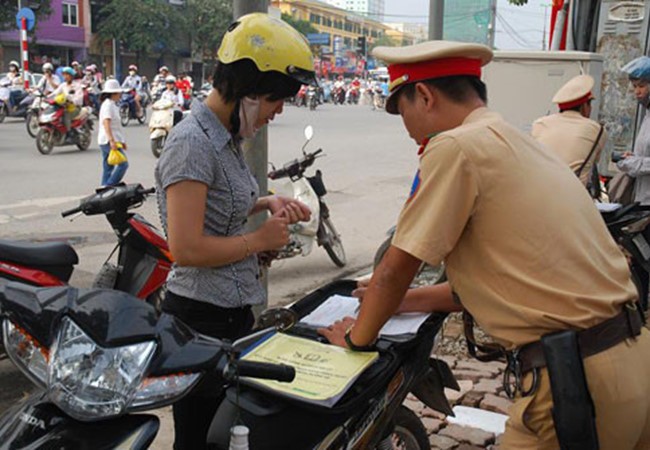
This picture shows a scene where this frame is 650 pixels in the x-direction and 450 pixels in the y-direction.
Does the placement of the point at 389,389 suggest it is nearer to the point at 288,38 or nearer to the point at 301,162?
the point at 288,38

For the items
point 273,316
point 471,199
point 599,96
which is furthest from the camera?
point 599,96

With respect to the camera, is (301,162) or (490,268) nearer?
(490,268)

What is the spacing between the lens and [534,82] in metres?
6.37

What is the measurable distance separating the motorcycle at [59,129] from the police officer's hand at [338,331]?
12.9 m

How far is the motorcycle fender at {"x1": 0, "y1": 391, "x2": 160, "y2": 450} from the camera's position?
1.41 m

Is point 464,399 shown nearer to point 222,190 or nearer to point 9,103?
point 222,190

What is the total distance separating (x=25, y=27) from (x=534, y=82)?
2356 cm

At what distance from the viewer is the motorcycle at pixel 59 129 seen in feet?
45.2

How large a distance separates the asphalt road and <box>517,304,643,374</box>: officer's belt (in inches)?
122

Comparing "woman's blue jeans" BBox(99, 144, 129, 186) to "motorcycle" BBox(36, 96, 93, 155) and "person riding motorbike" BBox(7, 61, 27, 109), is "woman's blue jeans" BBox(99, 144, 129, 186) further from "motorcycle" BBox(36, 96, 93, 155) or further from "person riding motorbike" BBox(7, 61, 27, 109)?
"person riding motorbike" BBox(7, 61, 27, 109)

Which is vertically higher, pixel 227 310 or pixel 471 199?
pixel 471 199

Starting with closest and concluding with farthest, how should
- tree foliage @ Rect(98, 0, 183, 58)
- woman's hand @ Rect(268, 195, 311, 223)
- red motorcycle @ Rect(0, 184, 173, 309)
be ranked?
woman's hand @ Rect(268, 195, 311, 223) → red motorcycle @ Rect(0, 184, 173, 309) → tree foliage @ Rect(98, 0, 183, 58)

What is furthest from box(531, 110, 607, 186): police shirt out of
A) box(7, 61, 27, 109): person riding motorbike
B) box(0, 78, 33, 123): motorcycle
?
box(7, 61, 27, 109): person riding motorbike

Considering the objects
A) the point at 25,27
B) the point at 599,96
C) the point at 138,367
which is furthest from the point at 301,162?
the point at 25,27
